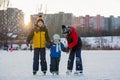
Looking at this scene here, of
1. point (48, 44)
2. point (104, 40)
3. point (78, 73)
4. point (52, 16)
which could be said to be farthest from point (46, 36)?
point (104, 40)

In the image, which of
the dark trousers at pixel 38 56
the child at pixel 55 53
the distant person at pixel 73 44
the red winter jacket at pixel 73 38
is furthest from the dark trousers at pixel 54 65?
the red winter jacket at pixel 73 38

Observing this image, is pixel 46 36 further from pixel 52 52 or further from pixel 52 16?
pixel 52 16

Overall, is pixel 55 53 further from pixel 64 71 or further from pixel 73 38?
pixel 64 71

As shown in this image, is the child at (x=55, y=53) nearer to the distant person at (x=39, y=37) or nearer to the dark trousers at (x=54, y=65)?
the dark trousers at (x=54, y=65)

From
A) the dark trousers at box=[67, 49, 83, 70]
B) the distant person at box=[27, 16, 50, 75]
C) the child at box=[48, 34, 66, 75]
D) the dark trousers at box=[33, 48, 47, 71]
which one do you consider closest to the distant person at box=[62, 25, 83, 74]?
the dark trousers at box=[67, 49, 83, 70]

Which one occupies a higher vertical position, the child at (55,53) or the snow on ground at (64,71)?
the child at (55,53)

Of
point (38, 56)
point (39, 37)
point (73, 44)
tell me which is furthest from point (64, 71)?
point (39, 37)

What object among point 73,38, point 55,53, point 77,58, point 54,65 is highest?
point 73,38

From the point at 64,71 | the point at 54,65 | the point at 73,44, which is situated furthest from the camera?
the point at 64,71

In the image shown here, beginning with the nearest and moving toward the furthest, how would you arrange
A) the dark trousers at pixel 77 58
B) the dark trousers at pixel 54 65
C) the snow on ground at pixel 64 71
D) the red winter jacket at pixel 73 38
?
the snow on ground at pixel 64 71 < the red winter jacket at pixel 73 38 < the dark trousers at pixel 54 65 < the dark trousers at pixel 77 58

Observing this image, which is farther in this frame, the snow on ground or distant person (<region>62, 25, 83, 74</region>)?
distant person (<region>62, 25, 83, 74</region>)

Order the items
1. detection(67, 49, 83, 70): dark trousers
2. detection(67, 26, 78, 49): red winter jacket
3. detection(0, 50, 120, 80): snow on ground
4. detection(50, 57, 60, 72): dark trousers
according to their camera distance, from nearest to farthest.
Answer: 1. detection(0, 50, 120, 80): snow on ground
2. detection(67, 26, 78, 49): red winter jacket
3. detection(50, 57, 60, 72): dark trousers
4. detection(67, 49, 83, 70): dark trousers

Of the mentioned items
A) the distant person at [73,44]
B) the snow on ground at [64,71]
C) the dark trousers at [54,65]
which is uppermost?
the distant person at [73,44]

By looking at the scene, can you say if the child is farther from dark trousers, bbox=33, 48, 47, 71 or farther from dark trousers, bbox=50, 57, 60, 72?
dark trousers, bbox=33, 48, 47, 71
